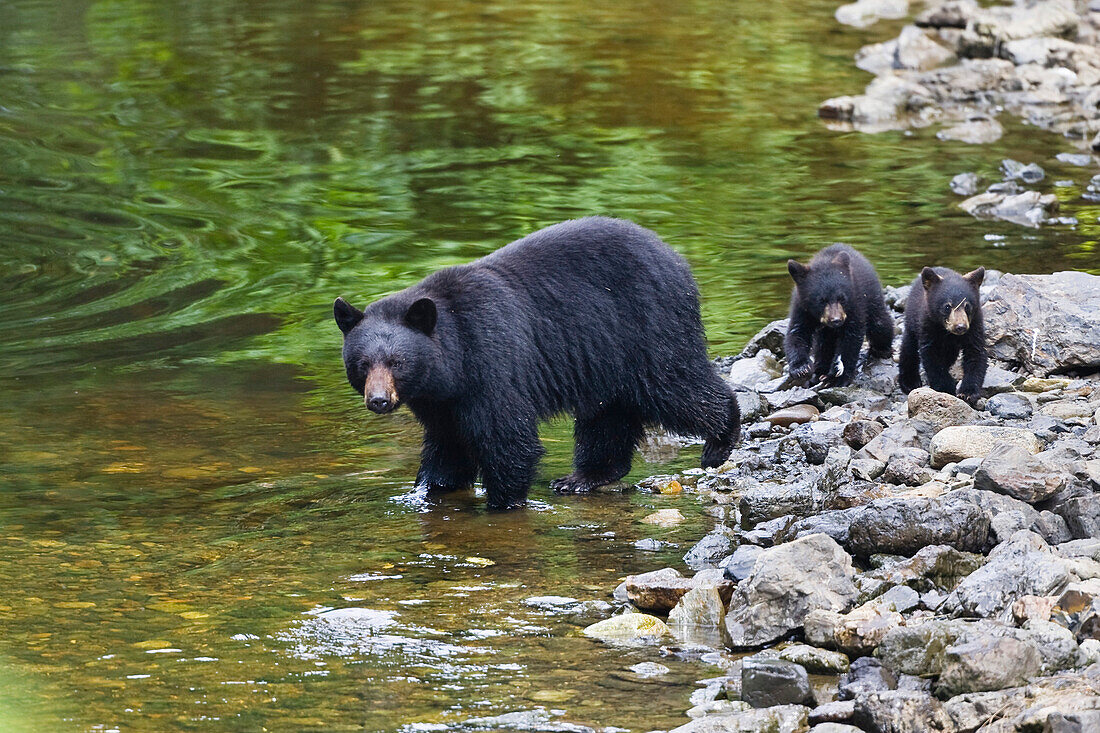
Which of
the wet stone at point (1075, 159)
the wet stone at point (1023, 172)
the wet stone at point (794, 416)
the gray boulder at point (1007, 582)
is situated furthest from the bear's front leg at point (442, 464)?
the wet stone at point (1075, 159)

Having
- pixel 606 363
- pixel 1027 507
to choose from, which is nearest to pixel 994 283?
pixel 606 363

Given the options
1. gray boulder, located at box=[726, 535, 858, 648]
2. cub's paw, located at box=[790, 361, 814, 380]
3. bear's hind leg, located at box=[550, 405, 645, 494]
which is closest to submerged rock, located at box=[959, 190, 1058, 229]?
cub's paw, located at box=[790, 361, 814, 380]

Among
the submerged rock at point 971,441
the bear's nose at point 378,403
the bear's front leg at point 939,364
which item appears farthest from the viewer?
the bear's front leg at point 939,364

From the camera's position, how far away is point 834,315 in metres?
9.78

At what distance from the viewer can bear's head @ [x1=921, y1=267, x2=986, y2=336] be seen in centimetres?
907

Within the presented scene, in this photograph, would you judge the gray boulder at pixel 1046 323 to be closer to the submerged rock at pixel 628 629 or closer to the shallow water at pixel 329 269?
the shallow water at pixel 329 269

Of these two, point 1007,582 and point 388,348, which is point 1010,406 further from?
point 388,348

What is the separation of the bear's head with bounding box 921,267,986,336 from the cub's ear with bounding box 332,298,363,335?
368 centimetres

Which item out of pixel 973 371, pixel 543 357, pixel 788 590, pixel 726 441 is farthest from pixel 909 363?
pixel 788 590

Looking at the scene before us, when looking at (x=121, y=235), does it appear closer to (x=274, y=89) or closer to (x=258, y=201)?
(x=258, y=201)

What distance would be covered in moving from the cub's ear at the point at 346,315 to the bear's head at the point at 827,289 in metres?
3.39

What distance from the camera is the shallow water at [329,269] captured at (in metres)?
6.14

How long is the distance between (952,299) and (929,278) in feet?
0.96

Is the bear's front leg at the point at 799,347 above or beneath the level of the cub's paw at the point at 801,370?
above
